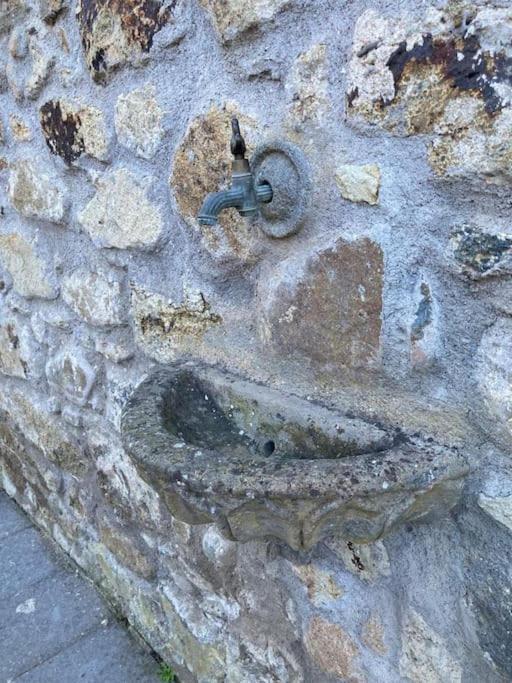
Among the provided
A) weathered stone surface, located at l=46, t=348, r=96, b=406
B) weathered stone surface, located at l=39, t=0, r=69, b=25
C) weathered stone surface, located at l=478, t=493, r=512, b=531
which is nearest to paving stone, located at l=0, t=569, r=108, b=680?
weathered stone surface, located at l=46, t=348, r=96, b=406

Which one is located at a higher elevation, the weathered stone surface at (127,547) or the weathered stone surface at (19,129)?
the weathered stone surface at (19,129)

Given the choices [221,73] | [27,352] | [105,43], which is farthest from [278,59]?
[27,352]

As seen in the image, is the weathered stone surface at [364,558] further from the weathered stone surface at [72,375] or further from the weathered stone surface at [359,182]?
the weathered stone surface at [72,375]

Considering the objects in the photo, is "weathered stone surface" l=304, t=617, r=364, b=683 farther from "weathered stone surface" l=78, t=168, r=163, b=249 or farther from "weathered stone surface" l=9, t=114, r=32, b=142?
→ "weathered stone surface" l=9, t=114, r=32, b=142

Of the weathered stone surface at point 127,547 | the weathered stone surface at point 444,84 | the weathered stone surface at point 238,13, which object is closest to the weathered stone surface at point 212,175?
the weathered stone surface at point 238,13

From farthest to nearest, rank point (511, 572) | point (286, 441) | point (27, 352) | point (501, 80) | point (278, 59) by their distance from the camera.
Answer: point (27, 352) → point (286, 441) → point (278, 59) → point (511, 572) → point (501, 80)

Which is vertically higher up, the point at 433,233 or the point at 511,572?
the point at 433,233

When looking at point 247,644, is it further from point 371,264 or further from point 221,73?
point 221,73
